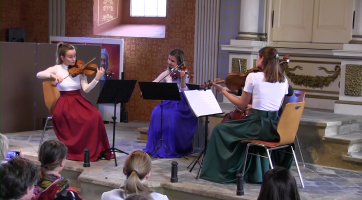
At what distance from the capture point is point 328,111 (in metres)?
7.67

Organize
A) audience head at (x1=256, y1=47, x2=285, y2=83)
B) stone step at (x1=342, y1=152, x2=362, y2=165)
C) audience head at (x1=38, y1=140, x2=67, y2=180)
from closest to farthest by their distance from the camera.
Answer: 1. audience head at (x1=38, y1=140, x2=67, y2=180)
2. audience head at (x1=256, y1=47, x2=285, y2=83)
3. stone step at (x1=342, y1=152, x2=362, y2=165)

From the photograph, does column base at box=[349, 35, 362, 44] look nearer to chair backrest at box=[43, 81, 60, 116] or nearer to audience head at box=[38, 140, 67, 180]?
chair backrest at box=[43, 81, 60, 116]

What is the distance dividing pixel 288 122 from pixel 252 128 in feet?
1.25

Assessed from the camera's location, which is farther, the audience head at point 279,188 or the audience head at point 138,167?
the audience head at point 138,167

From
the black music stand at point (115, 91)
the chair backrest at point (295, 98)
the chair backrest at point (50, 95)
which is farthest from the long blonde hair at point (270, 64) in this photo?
the chair backrest at point (50, 95)

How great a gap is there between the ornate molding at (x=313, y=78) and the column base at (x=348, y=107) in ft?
2.26

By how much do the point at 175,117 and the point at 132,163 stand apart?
3279mm

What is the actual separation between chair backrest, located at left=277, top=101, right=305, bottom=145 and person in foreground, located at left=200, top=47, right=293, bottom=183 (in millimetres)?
130

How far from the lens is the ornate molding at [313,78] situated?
26.2 ft

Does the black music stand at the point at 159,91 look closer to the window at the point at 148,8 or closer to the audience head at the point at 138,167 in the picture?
the audience head at the point at 138,167

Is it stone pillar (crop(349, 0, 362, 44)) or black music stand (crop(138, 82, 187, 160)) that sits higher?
stone pillar (crop(349, 0, 362, 44))

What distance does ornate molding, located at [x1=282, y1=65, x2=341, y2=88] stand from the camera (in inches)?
314

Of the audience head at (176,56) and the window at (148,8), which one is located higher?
the window at (148,8)

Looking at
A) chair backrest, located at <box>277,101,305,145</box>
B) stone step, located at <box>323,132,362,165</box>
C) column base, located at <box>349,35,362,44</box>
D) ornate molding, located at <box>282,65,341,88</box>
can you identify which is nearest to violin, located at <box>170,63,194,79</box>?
chair backrest, located at <box>277,101,305,145</box>
